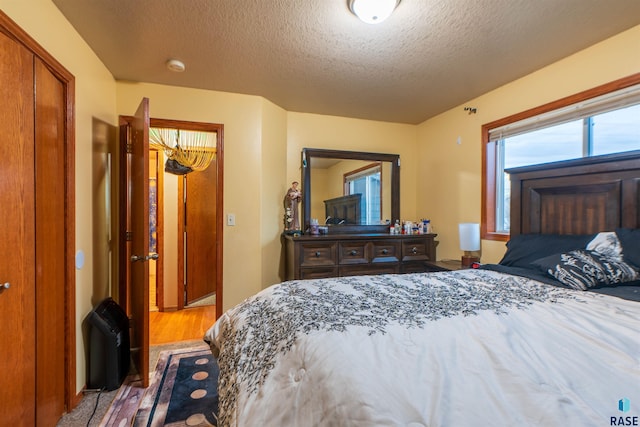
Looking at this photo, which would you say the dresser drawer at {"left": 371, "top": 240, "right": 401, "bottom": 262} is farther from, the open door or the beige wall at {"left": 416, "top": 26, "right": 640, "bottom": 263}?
the open door

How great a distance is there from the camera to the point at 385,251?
322cm

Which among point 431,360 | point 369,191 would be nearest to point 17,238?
point 431,360

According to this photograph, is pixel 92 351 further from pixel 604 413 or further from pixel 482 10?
pixel 482 10

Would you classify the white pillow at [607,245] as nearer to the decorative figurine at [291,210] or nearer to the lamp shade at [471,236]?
the lamp shade at [471,236]

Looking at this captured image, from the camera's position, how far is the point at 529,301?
1.30 metres

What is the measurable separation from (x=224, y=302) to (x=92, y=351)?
3.55ft

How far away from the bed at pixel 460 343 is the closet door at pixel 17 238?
2.80ft

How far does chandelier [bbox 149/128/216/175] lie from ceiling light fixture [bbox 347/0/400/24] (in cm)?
235

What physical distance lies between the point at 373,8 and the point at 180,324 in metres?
3.42

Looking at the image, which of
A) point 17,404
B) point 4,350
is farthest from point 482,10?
point 17,404

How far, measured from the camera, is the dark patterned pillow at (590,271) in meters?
1.52

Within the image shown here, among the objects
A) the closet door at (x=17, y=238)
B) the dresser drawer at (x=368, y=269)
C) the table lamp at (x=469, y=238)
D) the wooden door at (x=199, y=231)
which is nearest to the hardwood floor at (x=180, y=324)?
the wooden door at (x=199, y=231)

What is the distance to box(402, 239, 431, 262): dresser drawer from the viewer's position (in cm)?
329

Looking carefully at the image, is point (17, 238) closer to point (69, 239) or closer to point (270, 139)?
point (69, 239)
